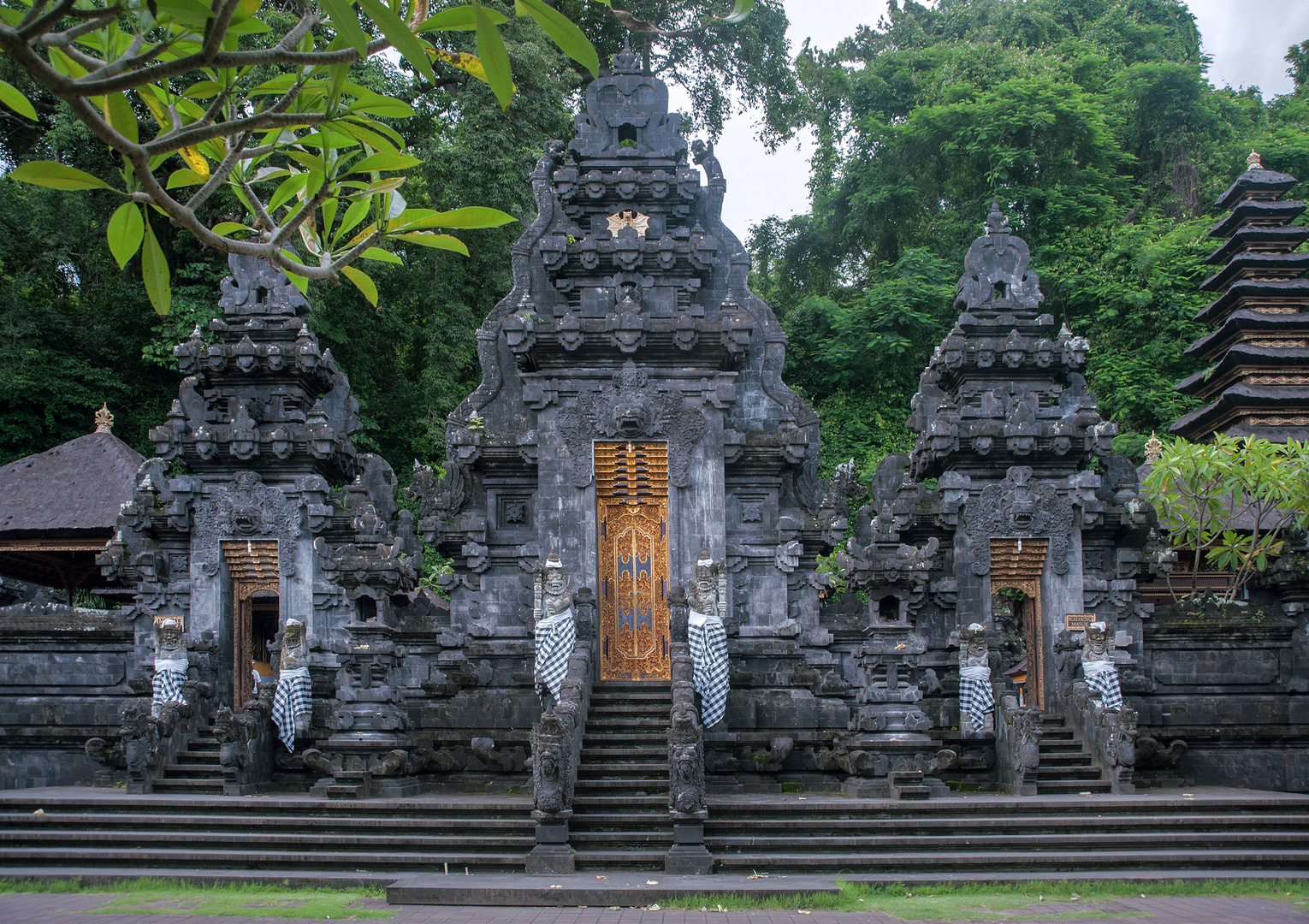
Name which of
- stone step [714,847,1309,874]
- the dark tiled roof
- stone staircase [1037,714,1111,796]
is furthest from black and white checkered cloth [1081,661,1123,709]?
the dark tiled roof

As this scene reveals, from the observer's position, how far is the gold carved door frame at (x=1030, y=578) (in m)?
15.4

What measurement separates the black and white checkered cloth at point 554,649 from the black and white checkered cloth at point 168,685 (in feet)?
16.6

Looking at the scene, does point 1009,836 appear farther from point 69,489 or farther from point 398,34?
point 69,489

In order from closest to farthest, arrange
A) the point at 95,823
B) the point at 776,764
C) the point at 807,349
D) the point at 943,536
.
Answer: the point at 95,823 < the point at 776,764 < the point at 943,536 < the point at 807,349

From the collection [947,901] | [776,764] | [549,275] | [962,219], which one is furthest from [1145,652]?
[962,219]

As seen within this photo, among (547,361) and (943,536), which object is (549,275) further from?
(943,536)

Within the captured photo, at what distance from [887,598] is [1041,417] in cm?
511

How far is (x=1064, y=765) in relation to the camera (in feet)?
42.9

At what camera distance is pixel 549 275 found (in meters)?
15.3

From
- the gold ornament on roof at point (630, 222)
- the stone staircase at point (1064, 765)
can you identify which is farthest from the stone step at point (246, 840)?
the gold ornament on roof at point (630, 222)

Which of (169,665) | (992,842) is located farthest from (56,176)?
(169,665)

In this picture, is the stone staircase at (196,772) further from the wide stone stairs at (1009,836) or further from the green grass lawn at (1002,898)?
the green grass lawn at (1002,898)

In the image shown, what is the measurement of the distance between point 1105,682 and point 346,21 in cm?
1296

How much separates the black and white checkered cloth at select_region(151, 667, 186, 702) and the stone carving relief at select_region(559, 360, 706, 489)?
5865mm
